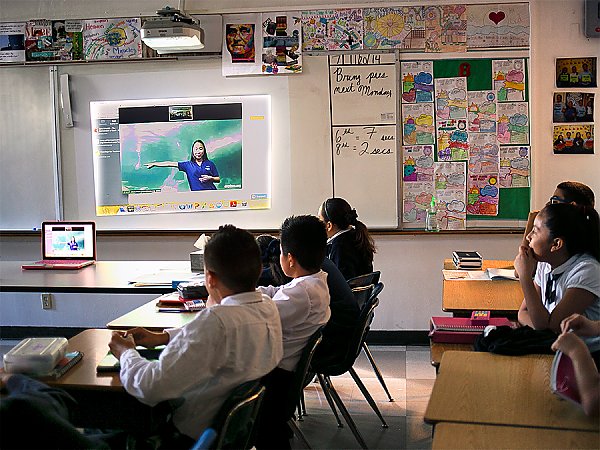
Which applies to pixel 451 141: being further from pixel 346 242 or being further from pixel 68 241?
pixel 68 241

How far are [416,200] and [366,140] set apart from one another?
1.74 ft

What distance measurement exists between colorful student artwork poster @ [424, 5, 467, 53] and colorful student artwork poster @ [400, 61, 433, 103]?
0.13 m

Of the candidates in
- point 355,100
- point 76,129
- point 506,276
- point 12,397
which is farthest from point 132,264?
point 12,397

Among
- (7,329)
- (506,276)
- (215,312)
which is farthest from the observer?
(7,329)

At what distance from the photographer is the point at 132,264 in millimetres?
4652

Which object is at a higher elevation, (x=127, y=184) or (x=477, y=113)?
(x=477, y=113)

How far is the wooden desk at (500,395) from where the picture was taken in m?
1.72

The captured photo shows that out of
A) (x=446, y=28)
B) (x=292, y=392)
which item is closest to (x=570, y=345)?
(x=292, y=392)

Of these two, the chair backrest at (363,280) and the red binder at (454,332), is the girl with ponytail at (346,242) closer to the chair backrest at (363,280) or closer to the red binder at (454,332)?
the chair backrest at (363,280)

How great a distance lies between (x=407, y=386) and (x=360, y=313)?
1.31 metres

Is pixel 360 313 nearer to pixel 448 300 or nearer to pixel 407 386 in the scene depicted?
pixel 448 300

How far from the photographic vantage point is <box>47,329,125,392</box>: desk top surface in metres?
2.15

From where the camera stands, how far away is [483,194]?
520 cm

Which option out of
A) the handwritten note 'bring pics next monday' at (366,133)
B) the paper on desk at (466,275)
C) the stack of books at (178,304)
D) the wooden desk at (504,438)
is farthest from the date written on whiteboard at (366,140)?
the wooden desk at (504,438)
